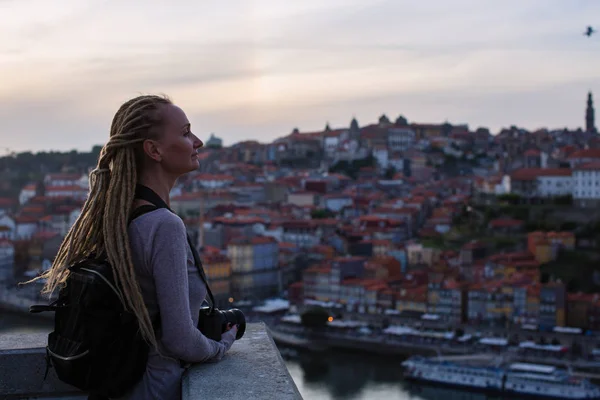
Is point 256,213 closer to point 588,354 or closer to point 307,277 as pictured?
point 307,277

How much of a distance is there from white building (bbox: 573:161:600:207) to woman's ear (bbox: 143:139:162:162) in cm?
1585

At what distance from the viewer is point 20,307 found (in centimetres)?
1261

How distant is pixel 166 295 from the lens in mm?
670

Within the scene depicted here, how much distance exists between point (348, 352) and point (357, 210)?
29.9 ft

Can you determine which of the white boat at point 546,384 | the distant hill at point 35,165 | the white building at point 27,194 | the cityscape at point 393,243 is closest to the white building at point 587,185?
the cityscape at point 393,243

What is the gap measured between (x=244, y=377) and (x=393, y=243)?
49.6 ft

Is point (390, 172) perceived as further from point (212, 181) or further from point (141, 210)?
point (141, 210)

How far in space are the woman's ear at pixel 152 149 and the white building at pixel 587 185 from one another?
1585 cm

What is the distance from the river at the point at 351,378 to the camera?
8.16 m

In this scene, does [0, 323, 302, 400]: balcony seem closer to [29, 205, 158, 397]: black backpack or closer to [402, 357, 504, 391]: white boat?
[29, 205, 158, 397]: black backpack

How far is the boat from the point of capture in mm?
8742

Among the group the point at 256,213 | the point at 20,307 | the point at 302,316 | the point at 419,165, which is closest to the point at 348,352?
the point at 302,316

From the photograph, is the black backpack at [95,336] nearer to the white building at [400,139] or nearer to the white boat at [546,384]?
the white boat at [546,384]

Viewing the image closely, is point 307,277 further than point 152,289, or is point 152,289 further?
point 307,277
